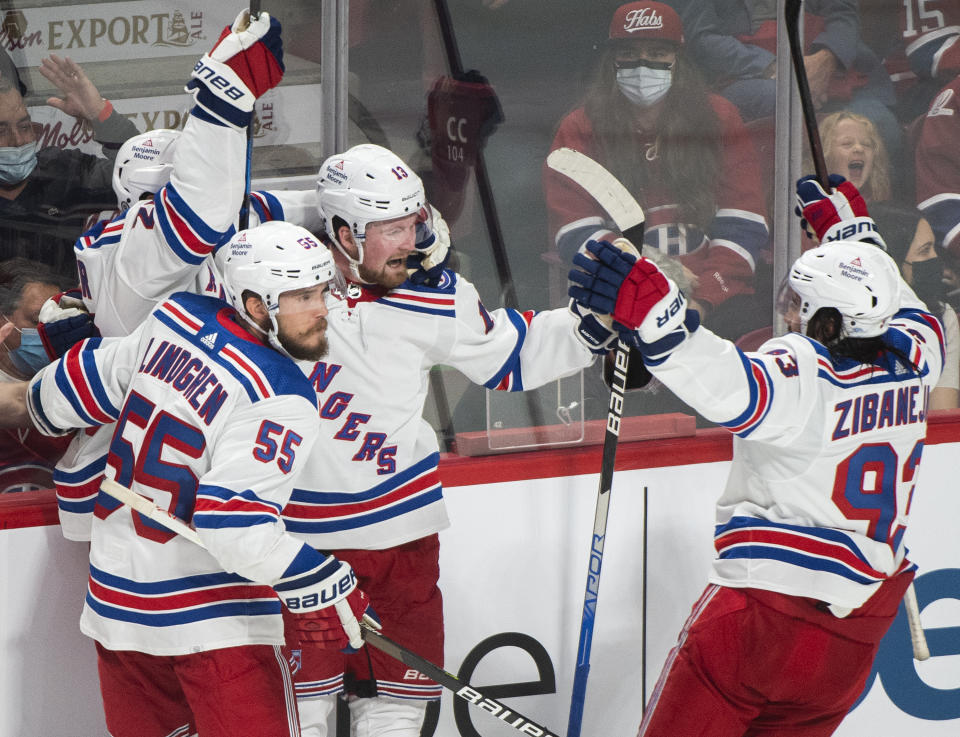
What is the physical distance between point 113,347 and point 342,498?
540 mm

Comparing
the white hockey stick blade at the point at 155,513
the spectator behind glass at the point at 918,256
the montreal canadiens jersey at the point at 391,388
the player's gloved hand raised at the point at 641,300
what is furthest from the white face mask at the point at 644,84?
the white hockey stick blade at the point at 155,513

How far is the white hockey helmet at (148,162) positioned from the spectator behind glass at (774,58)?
140cm

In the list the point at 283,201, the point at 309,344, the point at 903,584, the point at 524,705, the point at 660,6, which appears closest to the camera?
the point at 309,344

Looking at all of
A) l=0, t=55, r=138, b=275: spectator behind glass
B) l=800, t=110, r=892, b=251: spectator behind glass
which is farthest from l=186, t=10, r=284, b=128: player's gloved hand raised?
l=800, t=110, r=892, b=251: spectator behind glass

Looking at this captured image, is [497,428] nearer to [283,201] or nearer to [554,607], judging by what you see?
[554,607]

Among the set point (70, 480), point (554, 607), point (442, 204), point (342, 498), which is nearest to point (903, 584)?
point (554, 607)

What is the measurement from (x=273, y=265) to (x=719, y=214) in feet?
4.82

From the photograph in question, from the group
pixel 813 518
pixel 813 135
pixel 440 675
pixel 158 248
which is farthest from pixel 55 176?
pixel 813 518

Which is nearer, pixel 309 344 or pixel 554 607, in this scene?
pixel 309 344

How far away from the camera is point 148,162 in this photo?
2.55m

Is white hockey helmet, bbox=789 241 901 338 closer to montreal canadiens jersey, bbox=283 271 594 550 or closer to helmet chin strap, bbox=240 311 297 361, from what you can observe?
montreal canadiens jersey, bbox=283 271 594 550

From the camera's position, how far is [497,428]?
2.98 metres

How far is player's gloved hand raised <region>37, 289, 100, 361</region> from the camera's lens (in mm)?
2527

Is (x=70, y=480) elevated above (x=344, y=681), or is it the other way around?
(x=70, y=480)
